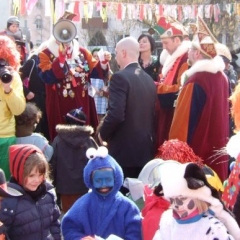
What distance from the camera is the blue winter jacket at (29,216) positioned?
3.63 metres

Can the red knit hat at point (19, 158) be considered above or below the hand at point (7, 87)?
below

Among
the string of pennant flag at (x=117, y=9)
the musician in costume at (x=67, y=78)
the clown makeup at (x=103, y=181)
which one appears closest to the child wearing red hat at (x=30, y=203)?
the clown makeup at (x=103, y=181)

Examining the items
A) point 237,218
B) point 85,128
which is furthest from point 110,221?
point 85,128

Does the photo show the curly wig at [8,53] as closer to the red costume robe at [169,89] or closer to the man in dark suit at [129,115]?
the man in dark suit at [129,115]

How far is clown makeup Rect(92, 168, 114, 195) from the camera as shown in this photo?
357 cm

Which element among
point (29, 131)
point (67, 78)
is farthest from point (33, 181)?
point (67, 78)

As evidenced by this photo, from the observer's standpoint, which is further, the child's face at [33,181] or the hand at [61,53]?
the hand at [61,53]

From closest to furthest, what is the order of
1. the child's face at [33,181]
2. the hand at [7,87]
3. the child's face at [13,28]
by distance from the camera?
the child's face at [33,181]
the hand at [7,87]
the child's face at [13,28]

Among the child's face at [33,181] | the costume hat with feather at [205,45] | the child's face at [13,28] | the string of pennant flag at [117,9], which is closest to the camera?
the child's face at [33,181]

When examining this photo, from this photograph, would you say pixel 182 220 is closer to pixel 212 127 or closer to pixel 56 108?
pixel 212 127

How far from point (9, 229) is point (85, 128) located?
1785mm

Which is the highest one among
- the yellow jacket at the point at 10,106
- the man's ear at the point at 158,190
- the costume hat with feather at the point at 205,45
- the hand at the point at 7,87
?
the costume hat with feather at the point at 205,45

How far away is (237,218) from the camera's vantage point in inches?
136

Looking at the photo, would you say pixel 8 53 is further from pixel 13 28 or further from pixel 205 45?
pixel 13 28
